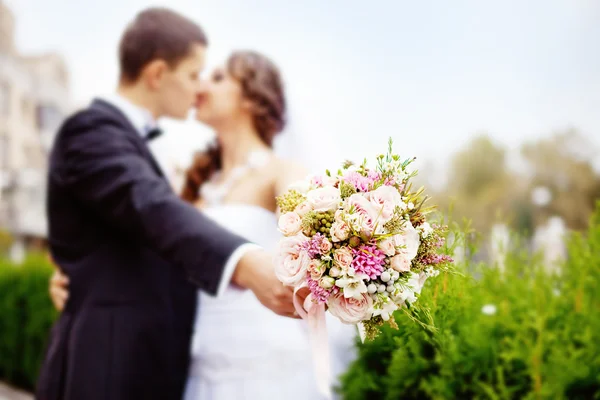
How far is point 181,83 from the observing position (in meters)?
2.55

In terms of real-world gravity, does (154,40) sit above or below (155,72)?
above

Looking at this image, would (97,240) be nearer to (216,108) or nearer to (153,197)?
(153,197)

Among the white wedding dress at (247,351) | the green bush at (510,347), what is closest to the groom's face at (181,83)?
the white wedding dress at (247,351)

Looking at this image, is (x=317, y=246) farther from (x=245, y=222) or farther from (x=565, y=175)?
(x=565, y=175)

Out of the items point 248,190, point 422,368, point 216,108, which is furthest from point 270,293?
point 216,108

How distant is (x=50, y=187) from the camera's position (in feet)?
6.95

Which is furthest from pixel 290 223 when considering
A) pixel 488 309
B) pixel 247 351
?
pixel 247 351

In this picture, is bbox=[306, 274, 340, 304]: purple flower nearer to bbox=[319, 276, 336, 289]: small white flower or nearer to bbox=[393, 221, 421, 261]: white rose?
bbox=[319, 276, 336, 289]: small white flower

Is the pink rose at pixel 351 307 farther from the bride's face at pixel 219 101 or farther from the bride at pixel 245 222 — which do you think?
the bride's face at pixel 219 101

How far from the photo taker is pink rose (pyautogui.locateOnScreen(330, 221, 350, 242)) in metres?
Result: 1.05

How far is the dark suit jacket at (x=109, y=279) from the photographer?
182 cm

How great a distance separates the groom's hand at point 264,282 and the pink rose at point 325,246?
22cm

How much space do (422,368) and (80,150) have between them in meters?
1.46

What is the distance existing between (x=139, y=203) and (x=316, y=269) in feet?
2.73
